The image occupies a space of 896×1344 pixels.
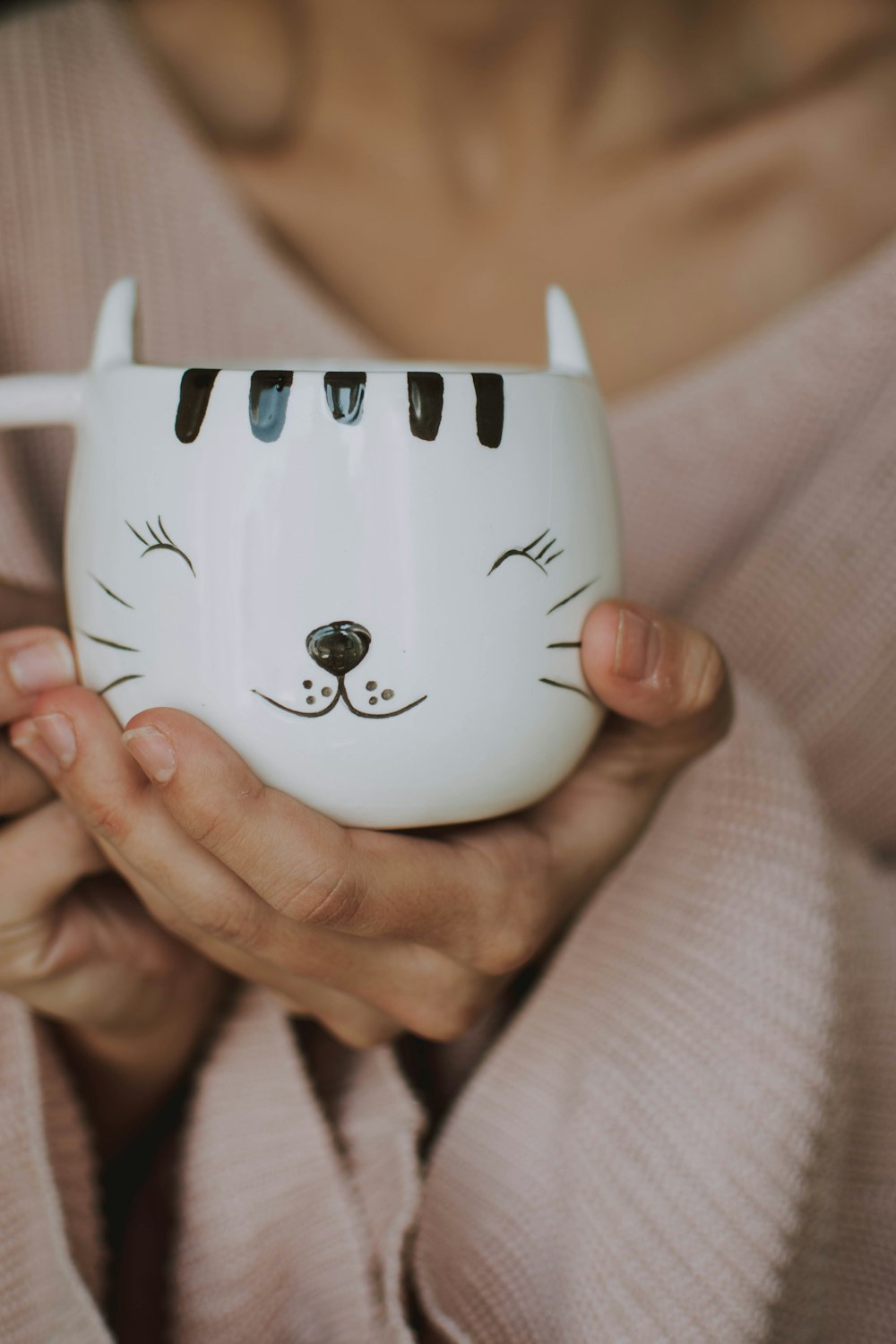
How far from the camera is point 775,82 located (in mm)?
947

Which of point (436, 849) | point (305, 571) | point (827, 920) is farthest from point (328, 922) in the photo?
point (827, 920)

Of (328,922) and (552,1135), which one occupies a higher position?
(328,922)

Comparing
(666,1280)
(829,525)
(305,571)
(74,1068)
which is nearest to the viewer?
(305,571)

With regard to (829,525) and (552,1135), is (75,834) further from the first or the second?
(829,525)

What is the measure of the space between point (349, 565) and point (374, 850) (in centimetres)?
13

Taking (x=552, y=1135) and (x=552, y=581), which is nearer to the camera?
(x=552, y=581)

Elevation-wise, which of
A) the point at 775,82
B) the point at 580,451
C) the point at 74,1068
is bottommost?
the point at 74,1068

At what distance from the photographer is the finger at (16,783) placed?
0.48 metres

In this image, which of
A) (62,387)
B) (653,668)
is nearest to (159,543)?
(62,387)

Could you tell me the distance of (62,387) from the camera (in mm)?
429

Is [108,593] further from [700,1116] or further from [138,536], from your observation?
[700,1116]

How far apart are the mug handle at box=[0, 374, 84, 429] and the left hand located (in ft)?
0.40

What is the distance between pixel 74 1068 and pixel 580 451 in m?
0.47

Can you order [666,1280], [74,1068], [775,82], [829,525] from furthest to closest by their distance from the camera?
[775,82] < [829,525] < [74,1068] < [666,1280]
